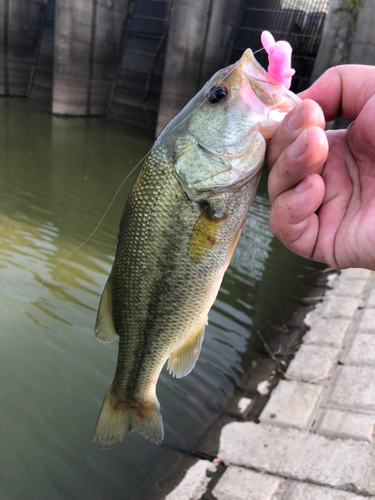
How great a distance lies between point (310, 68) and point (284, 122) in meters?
13.2

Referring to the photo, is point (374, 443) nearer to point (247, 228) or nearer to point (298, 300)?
point (298, 300)

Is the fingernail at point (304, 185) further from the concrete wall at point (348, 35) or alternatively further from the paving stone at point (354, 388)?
the concrete wall at point (348, 35)

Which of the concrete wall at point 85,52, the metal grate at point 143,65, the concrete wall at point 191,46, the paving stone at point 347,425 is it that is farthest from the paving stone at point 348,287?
the concrete wall at point 85,52

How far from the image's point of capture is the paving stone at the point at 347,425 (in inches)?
110

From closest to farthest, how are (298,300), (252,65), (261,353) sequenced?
(252,65) < (261,353) < (298,300)

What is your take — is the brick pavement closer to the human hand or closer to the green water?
the green water

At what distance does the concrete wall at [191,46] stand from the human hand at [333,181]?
1178cm

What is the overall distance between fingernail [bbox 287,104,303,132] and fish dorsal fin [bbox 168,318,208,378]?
0.96m

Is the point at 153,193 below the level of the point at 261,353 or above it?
above

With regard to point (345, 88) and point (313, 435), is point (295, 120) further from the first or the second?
point (313, 435)

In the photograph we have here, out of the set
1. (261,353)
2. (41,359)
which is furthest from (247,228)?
(41,359)

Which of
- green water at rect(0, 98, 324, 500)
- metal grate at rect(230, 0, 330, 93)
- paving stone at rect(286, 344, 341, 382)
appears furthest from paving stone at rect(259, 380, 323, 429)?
metal grate at rect(230, 0, 330, 93)

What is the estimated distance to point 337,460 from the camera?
2654mm

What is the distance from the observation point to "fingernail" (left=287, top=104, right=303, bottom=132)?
1.43m
